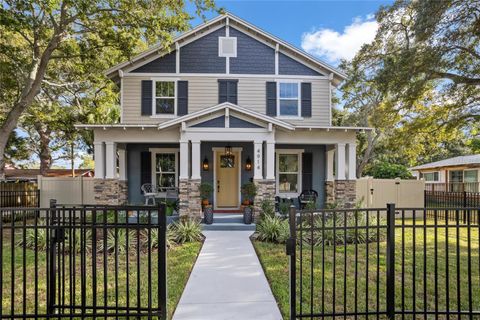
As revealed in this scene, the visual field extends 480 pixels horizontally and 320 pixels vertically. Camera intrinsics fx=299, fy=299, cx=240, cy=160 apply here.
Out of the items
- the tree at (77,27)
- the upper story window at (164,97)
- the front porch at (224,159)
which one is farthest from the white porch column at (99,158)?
the tree at (77,27)

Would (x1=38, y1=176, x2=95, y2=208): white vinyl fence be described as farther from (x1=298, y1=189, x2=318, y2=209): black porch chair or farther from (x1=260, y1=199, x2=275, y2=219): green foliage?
(x1=298, y1=189, x2=318, y2=209): black porch chair

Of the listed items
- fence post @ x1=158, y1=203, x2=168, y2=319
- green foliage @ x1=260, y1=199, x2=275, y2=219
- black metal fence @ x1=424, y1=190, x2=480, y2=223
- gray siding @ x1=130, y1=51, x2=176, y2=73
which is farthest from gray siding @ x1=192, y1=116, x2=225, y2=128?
black metal fence @ x1=424, y1=190, x2=480, y2=223

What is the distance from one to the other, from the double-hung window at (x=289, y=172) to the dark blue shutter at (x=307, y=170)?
17 cm

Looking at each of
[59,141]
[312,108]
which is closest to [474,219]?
[312,108]

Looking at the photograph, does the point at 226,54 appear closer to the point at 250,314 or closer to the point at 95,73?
the point at 95,73

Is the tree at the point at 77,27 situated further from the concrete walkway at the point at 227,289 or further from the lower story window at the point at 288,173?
the concrete walkway at the point at 227,289

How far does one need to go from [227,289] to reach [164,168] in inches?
336

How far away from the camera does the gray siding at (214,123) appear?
1023 centimetres

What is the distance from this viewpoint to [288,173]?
508 inches

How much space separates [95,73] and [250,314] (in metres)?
14.6

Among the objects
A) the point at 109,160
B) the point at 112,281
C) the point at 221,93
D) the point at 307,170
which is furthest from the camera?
the point at 307,170

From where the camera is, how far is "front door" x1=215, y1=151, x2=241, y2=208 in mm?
12430

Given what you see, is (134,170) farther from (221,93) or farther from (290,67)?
(290,67)

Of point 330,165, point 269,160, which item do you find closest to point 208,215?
point 269,160
